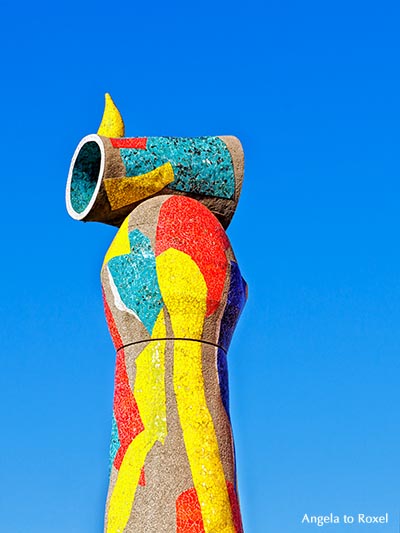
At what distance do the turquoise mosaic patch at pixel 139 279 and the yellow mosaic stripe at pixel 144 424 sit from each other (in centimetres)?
13

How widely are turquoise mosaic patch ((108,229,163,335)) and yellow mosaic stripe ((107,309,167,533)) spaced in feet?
0.41

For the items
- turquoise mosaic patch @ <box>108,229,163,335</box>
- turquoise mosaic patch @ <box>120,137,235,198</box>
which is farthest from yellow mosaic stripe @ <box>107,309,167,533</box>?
turquoise mosaic patch @ <box>120,137,235,198</box>

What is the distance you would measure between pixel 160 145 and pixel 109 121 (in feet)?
2.72

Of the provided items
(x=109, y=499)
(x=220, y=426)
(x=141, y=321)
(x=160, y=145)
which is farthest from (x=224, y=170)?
(x=109, y=499)

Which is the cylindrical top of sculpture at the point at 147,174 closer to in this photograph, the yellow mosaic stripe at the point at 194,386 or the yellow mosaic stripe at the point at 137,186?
the yellow mosaic stripe at the point at 137,186

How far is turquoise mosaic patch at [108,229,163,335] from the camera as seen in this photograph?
32.8 ft

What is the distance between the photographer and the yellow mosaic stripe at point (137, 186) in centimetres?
1072

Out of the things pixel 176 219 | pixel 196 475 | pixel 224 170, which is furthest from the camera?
pixel 224 170

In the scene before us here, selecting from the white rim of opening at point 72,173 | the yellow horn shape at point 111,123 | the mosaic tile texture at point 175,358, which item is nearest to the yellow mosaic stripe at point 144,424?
the mosaic tile texture at point 175,358

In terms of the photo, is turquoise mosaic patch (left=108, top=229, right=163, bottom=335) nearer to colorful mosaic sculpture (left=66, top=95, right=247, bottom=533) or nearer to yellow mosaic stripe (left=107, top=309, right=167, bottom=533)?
colorful mosaic sculpture (left=66, top=95, right=247, bottom=533)

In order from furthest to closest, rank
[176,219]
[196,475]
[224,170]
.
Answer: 1. [224,170]
2. [176,219]
3. [196,475]

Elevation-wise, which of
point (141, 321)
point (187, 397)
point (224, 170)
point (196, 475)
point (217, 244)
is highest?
point (224, 170)

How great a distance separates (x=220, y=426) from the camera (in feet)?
32.4

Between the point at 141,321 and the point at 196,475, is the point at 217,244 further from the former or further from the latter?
the point at 196,475
